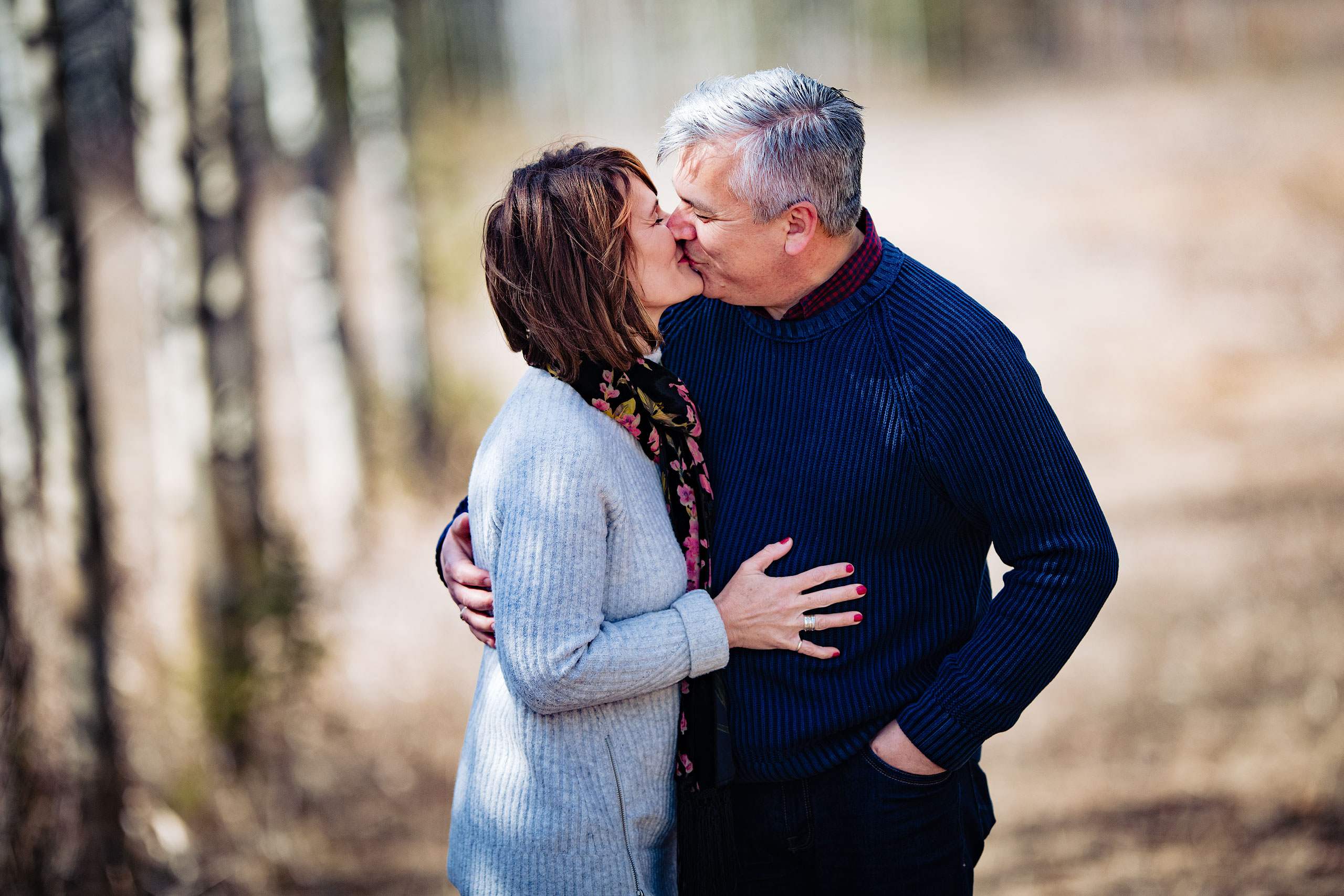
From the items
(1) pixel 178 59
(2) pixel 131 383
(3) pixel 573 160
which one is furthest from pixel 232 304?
(2) pixel 131 383

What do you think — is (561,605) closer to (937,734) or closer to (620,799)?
(620,799)

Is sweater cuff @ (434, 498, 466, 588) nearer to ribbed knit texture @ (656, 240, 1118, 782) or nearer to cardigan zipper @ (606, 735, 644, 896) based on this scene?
ribbed knit texture @ (656, 240, 1118, 782)

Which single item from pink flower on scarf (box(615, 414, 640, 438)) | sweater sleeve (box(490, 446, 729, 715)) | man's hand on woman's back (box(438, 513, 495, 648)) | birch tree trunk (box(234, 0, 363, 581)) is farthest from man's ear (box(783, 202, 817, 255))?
birch tree trunk (box(234, 0, 363, 581))

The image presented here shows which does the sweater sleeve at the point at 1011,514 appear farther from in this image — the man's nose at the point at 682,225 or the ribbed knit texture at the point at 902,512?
the man's nose at the point at 682,225

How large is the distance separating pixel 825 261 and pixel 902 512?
18.5 inches

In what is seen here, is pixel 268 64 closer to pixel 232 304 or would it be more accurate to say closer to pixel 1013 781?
pixel 232 304

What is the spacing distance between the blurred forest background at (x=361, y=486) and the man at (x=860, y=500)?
1.35 ft

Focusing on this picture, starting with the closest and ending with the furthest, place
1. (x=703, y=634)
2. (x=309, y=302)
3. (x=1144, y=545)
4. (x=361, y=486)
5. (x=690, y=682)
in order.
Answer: (x=703, y=634) → (x=690, y=682) → (x=1144, y=545) → (x=309, y=302) → (x=361, y=486)

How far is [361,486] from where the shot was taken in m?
6.92

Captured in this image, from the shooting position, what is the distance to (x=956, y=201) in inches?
568

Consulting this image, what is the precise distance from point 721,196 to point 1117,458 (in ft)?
21.4

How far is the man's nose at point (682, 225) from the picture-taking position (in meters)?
1.94

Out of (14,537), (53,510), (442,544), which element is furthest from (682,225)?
(14,537)

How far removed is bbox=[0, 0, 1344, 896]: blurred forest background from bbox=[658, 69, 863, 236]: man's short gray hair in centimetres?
29
